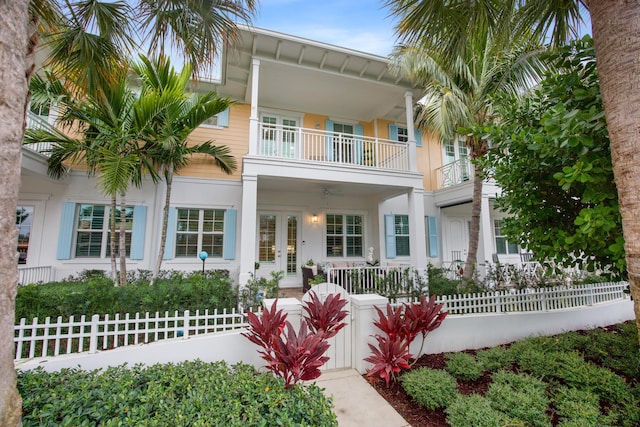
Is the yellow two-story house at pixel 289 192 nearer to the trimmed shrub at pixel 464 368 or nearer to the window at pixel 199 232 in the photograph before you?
the window at pixel 199 232

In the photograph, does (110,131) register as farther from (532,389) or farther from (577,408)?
(577,408)

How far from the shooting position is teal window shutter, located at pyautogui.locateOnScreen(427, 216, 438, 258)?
9.91m

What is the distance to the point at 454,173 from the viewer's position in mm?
10070

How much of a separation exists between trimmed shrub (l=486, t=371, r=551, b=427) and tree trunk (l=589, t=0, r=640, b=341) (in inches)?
50.9

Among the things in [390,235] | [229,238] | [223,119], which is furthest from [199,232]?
[390,235]

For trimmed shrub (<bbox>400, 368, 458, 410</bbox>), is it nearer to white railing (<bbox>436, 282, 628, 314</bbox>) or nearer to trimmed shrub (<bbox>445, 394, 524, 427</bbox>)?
trimmed shrub (<bbox>445, 394, 524, 427</bbox>)

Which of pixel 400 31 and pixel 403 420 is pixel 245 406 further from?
pixel 400 31

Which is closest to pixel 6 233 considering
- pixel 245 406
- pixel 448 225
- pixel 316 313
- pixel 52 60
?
pixel 245 406

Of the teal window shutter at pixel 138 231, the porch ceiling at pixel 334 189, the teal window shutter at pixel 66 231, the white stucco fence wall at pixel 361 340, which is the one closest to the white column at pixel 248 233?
the porch ceiling at pixel 334 189

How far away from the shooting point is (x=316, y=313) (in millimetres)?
3514

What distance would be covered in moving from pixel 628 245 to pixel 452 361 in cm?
246

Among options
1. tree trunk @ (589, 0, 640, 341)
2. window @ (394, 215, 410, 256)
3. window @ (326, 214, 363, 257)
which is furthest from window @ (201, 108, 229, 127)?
tree trunk @ (589, 0, 640, 341)

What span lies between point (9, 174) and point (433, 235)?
10413 mm

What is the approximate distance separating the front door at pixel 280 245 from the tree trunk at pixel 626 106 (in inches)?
310
